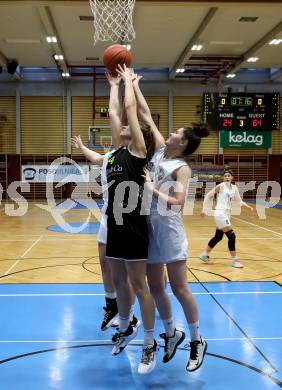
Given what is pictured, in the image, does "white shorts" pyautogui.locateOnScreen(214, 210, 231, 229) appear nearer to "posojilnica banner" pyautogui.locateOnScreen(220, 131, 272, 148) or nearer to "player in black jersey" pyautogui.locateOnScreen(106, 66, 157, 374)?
"player in black jersey" pyautogui.locateOnScreen(106, 66, 157, 374)

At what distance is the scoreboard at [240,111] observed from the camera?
769 inches

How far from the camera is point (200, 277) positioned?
6508 mm

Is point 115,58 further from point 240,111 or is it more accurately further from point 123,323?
point 240,111

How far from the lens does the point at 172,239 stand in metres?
3.29

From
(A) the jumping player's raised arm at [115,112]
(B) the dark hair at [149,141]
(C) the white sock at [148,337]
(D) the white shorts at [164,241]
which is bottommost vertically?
(C) the white sock at [148,337]

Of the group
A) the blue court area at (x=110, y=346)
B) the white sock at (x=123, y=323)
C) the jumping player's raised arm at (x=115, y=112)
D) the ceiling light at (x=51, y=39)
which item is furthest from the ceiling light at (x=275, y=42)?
the white sock at (x=123, y=323)

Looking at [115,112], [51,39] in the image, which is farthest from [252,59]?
[115,112]

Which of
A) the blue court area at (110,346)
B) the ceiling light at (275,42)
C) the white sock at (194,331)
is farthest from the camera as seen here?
the ceiling light at (275,42)

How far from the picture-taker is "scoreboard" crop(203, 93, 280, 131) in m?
19.5

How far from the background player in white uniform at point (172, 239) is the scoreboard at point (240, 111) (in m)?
16.4

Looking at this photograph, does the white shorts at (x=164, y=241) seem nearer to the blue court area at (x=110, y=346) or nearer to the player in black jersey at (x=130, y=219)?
the player in black jersey at (x=130, y=219)

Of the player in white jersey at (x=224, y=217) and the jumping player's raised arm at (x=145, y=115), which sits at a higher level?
the jumping player's raised arm at (x=145, y=115)

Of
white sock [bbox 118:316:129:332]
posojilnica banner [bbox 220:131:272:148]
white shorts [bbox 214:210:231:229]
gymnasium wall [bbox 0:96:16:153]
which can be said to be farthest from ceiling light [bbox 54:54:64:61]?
Result: white sock [bbox 118:316:129:332]

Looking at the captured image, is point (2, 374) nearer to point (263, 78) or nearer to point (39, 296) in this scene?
point (39, 296)
